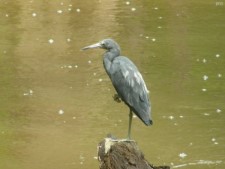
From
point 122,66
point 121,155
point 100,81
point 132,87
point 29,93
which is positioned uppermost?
point 122,66

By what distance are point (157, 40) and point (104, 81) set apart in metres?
2.46

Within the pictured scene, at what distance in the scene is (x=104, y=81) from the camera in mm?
9242

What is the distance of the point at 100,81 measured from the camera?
30.2 feet

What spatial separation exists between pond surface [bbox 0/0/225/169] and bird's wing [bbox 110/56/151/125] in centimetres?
173

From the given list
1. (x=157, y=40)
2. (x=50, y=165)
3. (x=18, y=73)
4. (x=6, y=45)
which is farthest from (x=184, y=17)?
(x=50, y=165)

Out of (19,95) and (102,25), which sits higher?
(19,95)

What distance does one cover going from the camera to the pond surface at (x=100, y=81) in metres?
6.98

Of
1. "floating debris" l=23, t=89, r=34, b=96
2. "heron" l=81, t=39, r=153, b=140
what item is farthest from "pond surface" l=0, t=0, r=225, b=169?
"heron" l=81, t=39, r=153, b=140

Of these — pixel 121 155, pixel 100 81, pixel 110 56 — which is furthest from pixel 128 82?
pixel 100 81

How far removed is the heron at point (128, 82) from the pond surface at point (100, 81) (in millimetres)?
1718

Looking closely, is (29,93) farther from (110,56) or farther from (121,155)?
(121,155)

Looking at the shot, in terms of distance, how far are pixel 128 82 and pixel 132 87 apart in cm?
5

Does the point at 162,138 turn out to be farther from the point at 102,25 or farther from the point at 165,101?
the point at 102,25

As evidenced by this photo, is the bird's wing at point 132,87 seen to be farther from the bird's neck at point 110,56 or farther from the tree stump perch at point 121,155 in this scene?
the tree stump perch at point 121,155
